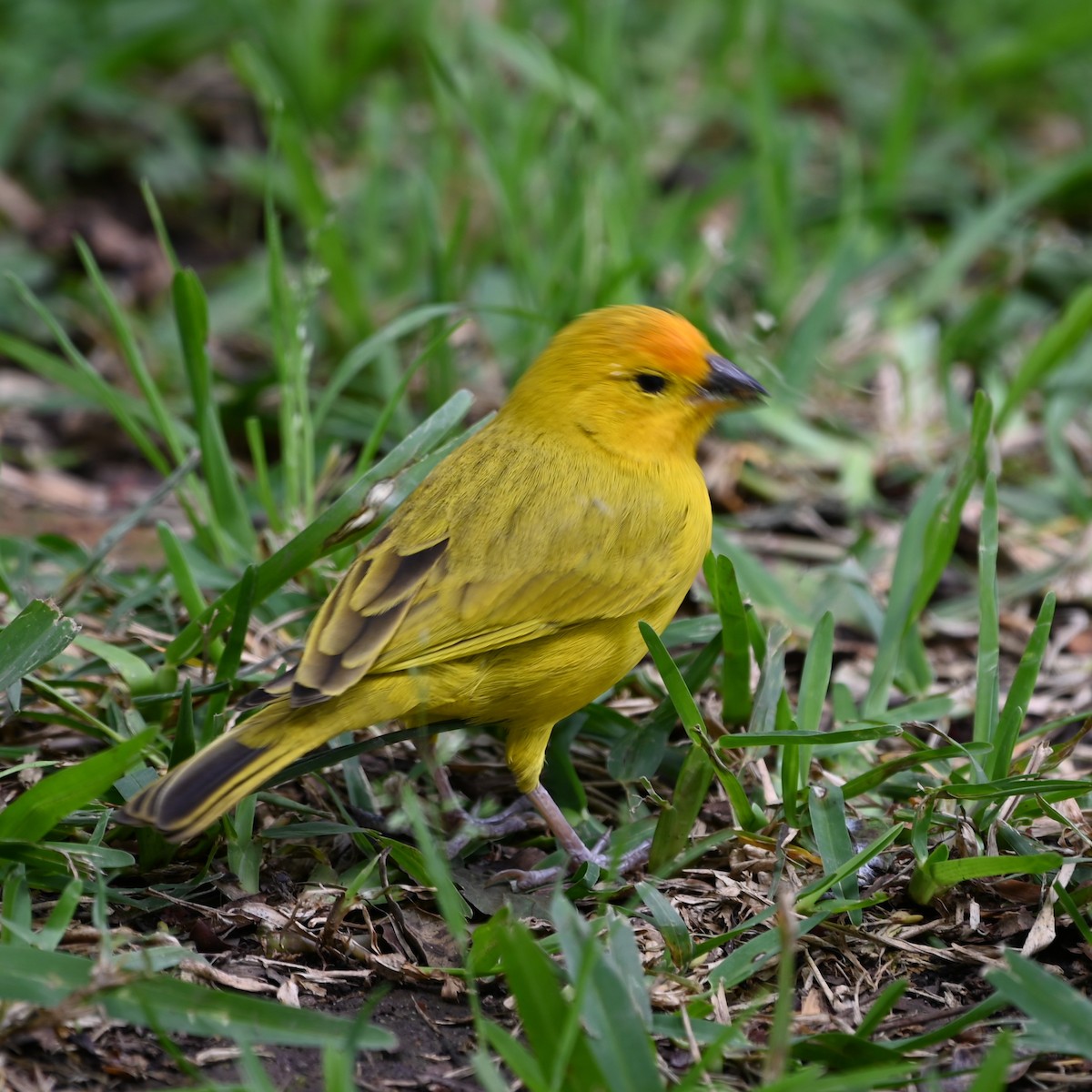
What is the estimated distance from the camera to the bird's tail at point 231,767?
2551 millimetres

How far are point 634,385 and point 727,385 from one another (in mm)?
230

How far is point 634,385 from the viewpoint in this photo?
11.5 feet

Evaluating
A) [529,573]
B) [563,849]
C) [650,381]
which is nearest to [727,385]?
[650,381]

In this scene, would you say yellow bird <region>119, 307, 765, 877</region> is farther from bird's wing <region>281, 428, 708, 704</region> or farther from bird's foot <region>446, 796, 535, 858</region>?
bird's foot <region>446, 796, 535, 858</region>

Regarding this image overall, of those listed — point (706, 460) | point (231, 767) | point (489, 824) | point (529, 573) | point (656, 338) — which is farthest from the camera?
point (706, 460)

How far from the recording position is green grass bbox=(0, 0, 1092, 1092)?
265cm

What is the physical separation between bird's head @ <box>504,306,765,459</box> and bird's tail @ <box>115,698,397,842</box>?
1002 millimetres

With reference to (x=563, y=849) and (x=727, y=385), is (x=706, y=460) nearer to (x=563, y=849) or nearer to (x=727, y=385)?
(x=727, y=385)

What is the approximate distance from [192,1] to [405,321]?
2.96 meters

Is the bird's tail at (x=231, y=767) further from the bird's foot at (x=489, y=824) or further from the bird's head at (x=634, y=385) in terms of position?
the bird's head at (x=634, y=385)

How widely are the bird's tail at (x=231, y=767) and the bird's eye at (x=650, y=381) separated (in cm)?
114

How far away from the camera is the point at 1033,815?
3.01 metres

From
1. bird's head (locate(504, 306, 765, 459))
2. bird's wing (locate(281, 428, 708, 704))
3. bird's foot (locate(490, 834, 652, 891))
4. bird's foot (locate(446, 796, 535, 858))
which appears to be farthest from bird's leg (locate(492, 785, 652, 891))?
bird's head (locate(504, 306, 765, 459))

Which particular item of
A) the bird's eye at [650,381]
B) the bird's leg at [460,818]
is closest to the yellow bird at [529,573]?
the bird's eye at [650,381]
